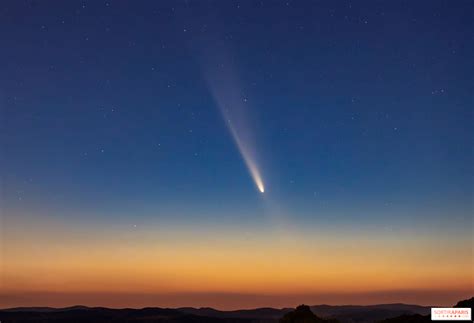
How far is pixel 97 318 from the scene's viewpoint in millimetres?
178625

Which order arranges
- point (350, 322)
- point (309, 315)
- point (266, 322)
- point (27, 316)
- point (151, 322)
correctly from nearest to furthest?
point (309, 315), point (350, 322), point (27, 316), point (151, 322), point (266, 322)

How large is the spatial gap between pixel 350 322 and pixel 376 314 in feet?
132

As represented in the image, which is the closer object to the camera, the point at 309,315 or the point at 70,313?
the point at 309,315

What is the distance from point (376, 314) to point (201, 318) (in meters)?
65.6

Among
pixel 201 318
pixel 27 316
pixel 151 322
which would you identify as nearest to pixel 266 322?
pixel 201 318

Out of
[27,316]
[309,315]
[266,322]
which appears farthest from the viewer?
[266,322]

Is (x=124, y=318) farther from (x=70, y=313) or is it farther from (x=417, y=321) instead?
(x=417, y=321)

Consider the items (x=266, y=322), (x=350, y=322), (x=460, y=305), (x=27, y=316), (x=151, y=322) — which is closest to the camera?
(x=460, y=305)

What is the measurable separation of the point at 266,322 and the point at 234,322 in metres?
16.3

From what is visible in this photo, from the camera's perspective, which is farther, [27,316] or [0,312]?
[0,312]

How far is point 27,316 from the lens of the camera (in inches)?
6786

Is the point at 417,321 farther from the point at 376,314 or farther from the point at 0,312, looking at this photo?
the point at 0,312

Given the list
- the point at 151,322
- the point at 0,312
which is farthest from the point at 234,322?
the point at 0,312

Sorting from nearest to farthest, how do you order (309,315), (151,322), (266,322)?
(309,315) < (151,322) < (266,322)
